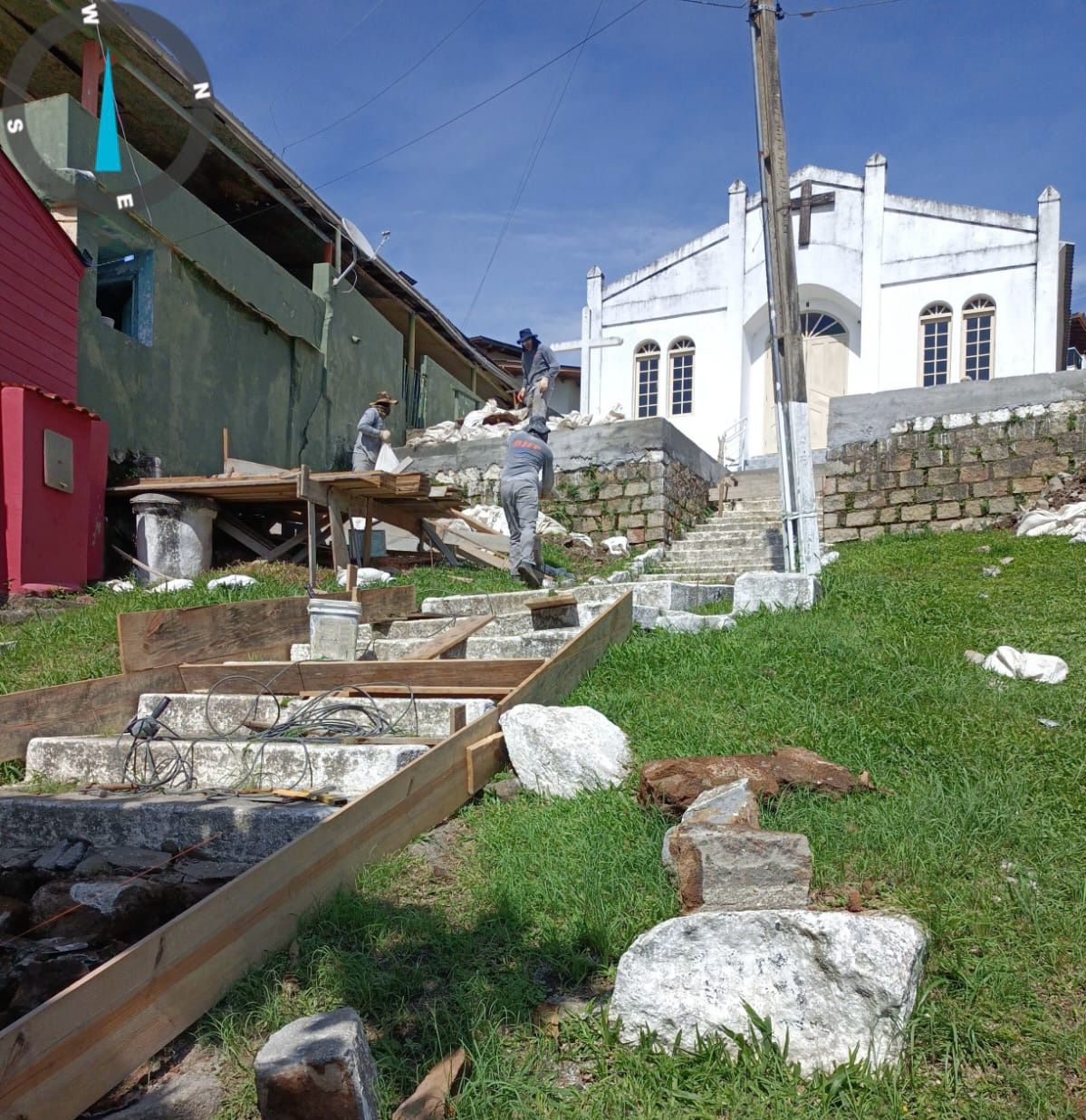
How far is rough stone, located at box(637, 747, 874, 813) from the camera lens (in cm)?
330

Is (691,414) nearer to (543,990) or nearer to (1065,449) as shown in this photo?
(1065,449)

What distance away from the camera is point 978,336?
57.7 feet

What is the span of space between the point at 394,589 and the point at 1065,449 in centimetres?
755

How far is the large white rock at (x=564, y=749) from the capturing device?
382 cm

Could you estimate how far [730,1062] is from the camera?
7.20ft

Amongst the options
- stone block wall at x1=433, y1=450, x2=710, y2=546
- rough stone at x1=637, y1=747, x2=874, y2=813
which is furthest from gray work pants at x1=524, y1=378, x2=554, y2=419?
rough stone at x1=637, y1=747, x2=874, y2=813

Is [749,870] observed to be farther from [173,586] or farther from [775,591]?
[173,586]

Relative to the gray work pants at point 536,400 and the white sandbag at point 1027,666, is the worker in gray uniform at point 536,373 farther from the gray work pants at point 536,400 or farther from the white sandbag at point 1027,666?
the white sandbag at point 1027,666

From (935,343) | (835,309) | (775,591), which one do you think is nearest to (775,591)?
(775,591)

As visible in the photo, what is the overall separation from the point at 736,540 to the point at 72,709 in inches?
316

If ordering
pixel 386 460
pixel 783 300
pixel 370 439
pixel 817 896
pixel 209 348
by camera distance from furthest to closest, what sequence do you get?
pixel 386 460
pixel 209 348
pixel 370 439
pixel 783 300
pixel 817 896

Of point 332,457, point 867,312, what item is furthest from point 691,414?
point 332,457

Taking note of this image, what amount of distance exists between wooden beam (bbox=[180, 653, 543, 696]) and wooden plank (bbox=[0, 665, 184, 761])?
35cm

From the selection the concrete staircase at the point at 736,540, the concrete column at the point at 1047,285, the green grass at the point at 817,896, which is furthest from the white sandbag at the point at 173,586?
the concrete column at the point at 1047,285
